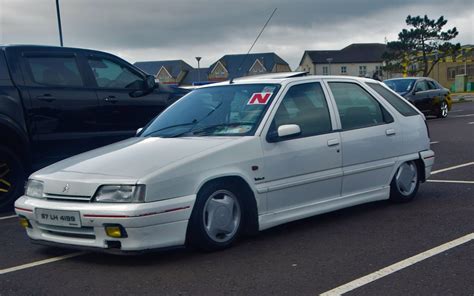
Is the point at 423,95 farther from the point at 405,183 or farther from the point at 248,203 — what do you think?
the point at 248,203

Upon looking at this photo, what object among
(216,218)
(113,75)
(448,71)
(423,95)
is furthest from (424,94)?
(448,71)

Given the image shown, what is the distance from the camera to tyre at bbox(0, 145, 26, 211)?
756cm

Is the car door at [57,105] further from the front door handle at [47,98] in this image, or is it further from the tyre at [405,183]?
the tyre at [405,183]

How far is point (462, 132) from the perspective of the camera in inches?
635

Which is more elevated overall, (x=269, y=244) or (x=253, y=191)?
(x=253, y=191)

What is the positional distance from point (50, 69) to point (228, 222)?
13.7 feet

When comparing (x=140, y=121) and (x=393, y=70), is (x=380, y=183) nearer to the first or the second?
(x=140, y=121)

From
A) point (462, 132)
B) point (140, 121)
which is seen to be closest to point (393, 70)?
point (462, 132)

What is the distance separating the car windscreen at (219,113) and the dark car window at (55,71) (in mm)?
2371

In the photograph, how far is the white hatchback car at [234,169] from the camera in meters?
4.77

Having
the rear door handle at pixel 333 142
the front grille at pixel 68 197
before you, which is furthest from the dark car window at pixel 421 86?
the front grille at pixel 68 197

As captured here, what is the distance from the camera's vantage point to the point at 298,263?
15.7 ft

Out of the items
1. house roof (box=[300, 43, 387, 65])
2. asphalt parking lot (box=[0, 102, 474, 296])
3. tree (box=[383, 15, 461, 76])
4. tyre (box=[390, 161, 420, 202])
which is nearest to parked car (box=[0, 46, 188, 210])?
asphalt parking lot (box=[0, 102, 474, 296])

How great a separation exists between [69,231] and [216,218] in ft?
3.81
